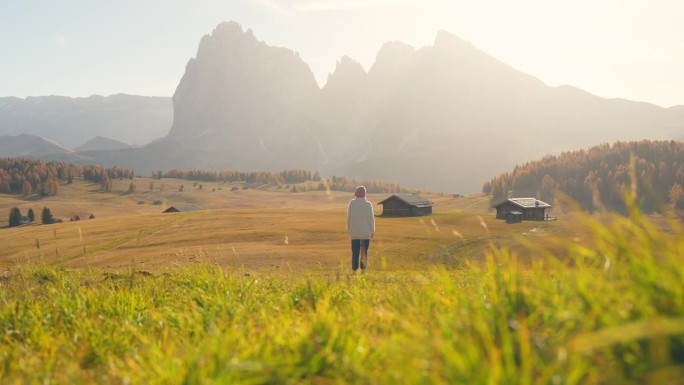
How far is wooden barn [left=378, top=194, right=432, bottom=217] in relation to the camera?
97.0m

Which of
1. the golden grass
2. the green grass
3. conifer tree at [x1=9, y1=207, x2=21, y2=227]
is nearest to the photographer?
the green grass

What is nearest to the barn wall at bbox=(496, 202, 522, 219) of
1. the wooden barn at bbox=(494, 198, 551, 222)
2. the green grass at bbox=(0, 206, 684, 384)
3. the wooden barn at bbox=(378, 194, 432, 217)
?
the wooden barn at bbox=(494, 198, 551, 222)

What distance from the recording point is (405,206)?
9731 cm

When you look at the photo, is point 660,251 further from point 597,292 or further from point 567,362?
point 567,362

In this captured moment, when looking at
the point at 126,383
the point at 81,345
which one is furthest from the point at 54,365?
the point at 126,383

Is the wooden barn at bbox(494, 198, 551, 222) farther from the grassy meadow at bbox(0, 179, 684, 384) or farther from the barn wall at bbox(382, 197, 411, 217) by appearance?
the grassy meadow at bbox(0, 179, 684, 384)

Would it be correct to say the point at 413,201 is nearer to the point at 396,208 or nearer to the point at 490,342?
the point at 396,208

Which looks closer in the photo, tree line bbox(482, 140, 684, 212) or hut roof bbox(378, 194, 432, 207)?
hut roof bbox(378, 194, 432, 207)

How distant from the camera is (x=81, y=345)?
5.72 metres

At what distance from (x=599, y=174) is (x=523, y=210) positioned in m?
78.9

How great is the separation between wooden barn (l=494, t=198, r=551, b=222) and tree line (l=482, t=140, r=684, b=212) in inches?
1901

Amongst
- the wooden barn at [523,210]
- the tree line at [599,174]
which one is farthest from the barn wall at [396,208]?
the tree line at [599,174]

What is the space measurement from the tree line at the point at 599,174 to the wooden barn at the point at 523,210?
4829cm

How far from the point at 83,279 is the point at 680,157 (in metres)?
177
